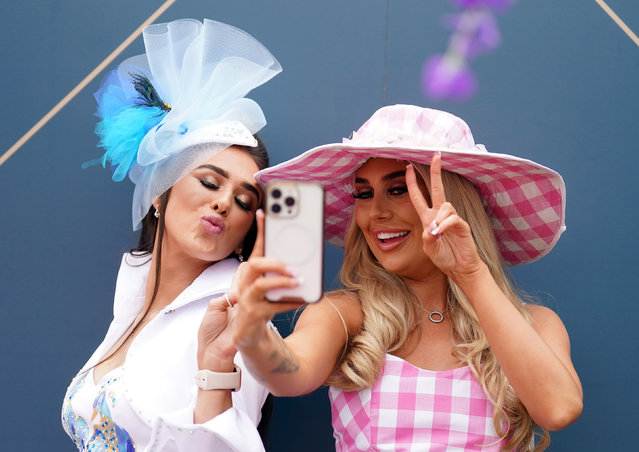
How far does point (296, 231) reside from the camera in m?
1.03

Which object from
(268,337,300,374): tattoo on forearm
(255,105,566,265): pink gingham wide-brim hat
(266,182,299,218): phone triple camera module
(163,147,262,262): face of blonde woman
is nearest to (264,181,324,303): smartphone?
(266,182,299,218): phone triple camera module

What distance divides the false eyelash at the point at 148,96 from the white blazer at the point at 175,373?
505mm

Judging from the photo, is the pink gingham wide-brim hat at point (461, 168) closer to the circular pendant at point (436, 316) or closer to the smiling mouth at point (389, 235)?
the smiling mouth at point (389, 235)

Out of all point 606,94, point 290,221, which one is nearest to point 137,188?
point 290,221

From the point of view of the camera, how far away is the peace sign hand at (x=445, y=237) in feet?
4.54

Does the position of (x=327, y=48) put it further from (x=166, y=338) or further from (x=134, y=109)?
(x=166, y=338)

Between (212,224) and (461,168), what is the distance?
722 millimetres

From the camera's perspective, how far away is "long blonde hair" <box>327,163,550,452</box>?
157 centimetres

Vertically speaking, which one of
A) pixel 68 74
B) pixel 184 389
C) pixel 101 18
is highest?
pixel 101 18

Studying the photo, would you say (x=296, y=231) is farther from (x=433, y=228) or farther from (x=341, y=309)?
(x=341, y=309)

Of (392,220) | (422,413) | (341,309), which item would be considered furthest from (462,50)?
(422,413)

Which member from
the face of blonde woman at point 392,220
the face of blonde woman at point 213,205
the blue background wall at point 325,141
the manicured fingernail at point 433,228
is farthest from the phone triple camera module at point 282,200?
the blue background wall at point 325,141

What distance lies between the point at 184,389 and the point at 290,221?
84cm

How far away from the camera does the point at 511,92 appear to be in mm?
2145
